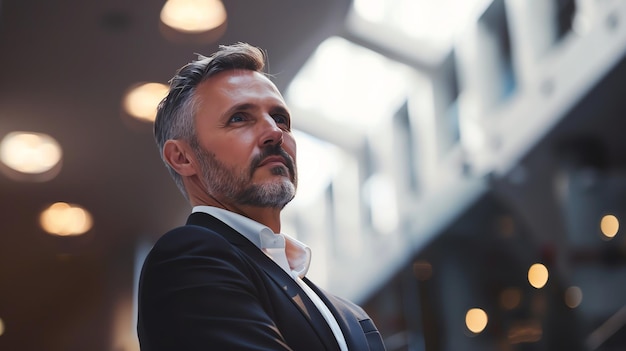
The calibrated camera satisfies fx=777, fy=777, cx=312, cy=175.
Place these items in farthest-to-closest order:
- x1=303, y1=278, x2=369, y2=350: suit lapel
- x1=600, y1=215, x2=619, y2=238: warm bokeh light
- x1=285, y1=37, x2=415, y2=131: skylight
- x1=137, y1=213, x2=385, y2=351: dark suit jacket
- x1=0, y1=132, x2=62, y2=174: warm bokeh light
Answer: x1=600, y1=215, x2=619, y2=238: warm bokeh light, x1=285, y1=37, x2=415, y2=131: skylight, x1=0, y1=132, x2=62, y2=174: warm bokeh light, x1=303, y1=278, x2=369, y2=350: suit lapel, x1=137, y1=213, x2=385, y2=351: dark suit jacket

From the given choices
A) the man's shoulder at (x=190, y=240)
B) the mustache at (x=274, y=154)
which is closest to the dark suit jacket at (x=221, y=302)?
the man's shoulder at (x=190, y=240)

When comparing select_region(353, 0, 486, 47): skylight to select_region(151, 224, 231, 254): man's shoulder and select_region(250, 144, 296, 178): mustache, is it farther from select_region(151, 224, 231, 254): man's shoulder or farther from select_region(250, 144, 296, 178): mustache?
select_region(151, 224, 231, 254): man's shoulder

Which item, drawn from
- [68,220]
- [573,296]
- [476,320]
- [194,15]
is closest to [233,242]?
[68,220]

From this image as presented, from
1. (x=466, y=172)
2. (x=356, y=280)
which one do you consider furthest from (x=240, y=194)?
(x=466, y=172)

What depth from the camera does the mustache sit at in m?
1.16

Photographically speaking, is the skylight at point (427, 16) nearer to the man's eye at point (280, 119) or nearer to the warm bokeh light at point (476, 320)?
the warm bokeh light at point (476, 320)

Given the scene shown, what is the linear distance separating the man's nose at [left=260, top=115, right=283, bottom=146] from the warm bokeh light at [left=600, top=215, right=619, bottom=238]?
4.72m

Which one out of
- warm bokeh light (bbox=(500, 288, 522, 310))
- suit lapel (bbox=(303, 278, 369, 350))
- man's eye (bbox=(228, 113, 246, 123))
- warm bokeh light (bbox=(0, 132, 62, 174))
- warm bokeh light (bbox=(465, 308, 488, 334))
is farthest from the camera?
warm bokeh light (bbox=(500, 288, 522, 310))

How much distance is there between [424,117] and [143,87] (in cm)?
279

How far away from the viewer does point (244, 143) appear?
1.17 metres

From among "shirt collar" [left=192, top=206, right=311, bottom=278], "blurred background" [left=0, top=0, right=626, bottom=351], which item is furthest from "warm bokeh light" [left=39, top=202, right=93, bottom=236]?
"shirt collar" [left=192, top=206, right=311, bottom=278]

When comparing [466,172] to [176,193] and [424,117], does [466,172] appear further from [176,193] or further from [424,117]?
[176,193]

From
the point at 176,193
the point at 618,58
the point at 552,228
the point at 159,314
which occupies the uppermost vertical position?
the point at 159,314

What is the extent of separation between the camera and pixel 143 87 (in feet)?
9.14
